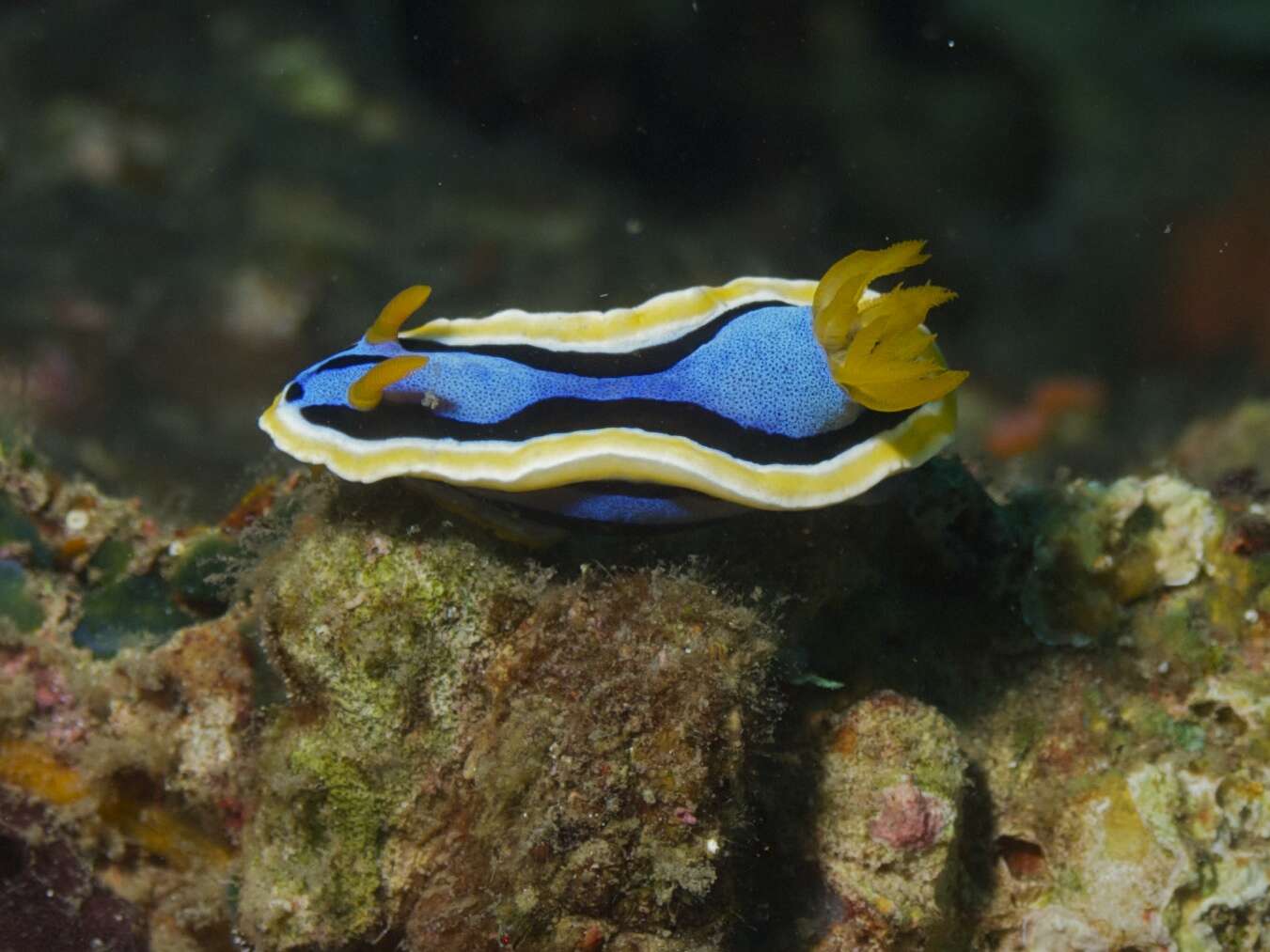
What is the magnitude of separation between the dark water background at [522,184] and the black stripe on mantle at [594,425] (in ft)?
19.0

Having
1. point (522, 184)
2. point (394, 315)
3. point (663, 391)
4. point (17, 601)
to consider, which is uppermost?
point (522, 184)

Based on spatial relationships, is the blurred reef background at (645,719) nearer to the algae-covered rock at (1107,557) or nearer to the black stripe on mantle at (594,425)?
the algae-covered rock at (1107,557)

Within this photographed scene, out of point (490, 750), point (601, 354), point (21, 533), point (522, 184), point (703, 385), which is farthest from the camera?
point (522, 184)

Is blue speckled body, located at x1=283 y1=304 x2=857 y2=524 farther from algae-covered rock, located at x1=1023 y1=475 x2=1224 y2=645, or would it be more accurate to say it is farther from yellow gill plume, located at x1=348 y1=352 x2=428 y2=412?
algae-covered rock, located at x1=1023 y1=475 x2=1224 y2=645

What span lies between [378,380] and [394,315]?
32cm

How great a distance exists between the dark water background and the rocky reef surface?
16.0 feet

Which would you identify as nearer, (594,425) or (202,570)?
(594,425)

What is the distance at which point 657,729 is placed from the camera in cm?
243

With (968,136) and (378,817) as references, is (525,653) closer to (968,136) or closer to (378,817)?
(378,817)

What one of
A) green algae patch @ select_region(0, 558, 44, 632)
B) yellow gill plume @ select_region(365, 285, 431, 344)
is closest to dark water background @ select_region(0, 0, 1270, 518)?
green algae patch @ select_region(0, 558, 44, 632)

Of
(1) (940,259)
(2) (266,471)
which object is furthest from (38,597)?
(1) (940,259)

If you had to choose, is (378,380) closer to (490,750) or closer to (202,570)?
(490,750)

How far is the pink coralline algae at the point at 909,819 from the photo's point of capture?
2.77m

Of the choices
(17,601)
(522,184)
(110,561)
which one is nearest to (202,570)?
(110,561)
